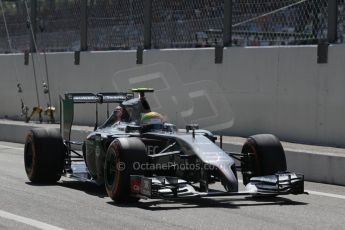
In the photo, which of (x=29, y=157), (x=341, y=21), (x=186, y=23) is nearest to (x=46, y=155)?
(x=29, y=157)

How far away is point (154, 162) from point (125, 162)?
2.60ft

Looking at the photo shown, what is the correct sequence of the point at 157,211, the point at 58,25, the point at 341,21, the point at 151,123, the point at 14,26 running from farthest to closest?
the point at 14,26 → the point at 58,25 → the point at 341,21 → the point at 151,123 → the point at 157,211

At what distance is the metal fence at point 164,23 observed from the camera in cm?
1639

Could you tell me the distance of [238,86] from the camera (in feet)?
58.6

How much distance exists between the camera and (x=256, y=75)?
17.4 metres

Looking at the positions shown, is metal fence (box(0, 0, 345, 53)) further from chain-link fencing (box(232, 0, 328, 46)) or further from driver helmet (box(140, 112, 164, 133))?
driver helmet (box(140, 112, 164, 133))

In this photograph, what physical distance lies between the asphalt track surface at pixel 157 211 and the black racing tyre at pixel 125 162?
6.6 inches

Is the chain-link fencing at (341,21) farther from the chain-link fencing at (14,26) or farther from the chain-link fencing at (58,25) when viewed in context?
the chain-link fencing at (14,26)

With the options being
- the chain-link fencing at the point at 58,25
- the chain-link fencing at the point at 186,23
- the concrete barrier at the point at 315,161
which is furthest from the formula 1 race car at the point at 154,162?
the chain-link fencing at the point at 58,25

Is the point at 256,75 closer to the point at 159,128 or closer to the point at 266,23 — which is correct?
the point at 266,23

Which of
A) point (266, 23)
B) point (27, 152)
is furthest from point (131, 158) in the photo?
point (266, 23)

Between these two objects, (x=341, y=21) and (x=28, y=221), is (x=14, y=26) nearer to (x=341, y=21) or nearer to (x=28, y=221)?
(x=341, y=21)

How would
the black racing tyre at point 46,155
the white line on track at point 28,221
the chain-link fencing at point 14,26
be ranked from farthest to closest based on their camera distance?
the chain-link fencing at point 14,26 → the black racing tyre at point 46,155 → the white line on track at point 28,221

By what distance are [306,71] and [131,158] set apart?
691cm
